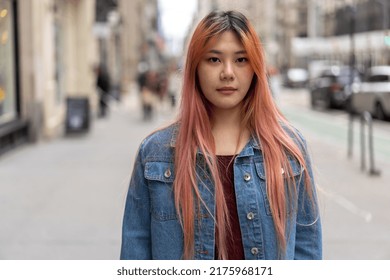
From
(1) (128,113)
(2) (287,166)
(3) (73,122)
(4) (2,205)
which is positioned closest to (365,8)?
(1) (128,113)

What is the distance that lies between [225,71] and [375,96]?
18.9 meters

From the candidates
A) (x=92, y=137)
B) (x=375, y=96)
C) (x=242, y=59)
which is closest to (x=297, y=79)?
(x=375, y=96)

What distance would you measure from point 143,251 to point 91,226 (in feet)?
15.6

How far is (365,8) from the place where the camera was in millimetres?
31453

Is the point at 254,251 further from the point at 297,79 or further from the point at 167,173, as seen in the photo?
the point at 297,79

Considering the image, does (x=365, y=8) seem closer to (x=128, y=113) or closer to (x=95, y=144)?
(x=128, y=113)

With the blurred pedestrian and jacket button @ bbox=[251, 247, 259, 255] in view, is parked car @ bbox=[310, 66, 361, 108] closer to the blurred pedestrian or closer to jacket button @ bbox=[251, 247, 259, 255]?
the blurred pedestrian

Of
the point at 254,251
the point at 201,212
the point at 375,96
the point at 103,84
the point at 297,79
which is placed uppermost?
the point at 201,212

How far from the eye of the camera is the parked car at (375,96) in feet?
65.5

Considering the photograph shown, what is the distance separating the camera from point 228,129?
6.95ft

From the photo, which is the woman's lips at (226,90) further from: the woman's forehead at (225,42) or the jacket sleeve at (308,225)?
the jacket sleeve at (308,225)

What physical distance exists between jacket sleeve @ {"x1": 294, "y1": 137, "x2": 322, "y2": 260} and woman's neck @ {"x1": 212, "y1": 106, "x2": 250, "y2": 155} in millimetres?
196

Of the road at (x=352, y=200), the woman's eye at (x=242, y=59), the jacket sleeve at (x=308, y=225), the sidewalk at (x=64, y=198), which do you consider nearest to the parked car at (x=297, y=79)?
the road at (x=352, y=200)

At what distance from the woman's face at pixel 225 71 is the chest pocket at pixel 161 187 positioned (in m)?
0.23
